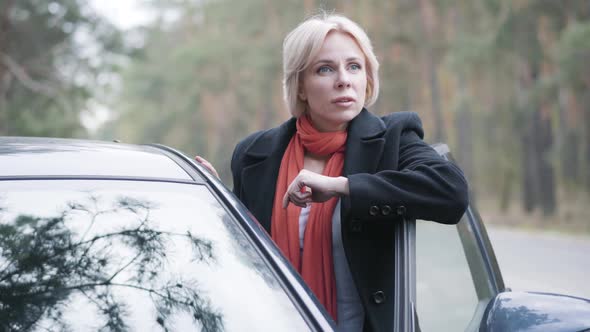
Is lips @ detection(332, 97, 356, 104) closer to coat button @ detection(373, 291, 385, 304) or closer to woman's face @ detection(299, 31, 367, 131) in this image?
woman's face @ detection(299, 31, 367, 131)

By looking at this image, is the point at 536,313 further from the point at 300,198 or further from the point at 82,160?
the point at 82,160

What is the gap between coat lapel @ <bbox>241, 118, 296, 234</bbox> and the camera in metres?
2.75

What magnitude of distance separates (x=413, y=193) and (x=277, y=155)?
2.10ft

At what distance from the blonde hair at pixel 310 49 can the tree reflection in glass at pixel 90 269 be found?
2.85ft

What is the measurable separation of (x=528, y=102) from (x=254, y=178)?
21.6 meters

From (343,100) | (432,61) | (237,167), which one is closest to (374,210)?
(343,100)

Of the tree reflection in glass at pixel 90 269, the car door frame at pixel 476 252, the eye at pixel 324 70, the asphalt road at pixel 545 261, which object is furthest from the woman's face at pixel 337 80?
the asphalt road at pixel 545 261

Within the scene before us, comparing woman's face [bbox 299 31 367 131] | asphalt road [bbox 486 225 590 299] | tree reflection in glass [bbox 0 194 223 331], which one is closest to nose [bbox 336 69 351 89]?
woman's face [bbox 299 31 367 131]

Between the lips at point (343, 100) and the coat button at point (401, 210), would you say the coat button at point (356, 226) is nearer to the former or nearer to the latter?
the coat button at point (401, 210)

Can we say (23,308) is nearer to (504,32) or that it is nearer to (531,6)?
(531,6)

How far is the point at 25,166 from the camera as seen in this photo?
86.8 inches

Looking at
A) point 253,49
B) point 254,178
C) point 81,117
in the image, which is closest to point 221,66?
point 253,49

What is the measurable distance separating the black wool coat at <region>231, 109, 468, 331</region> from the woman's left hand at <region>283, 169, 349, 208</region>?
4cm

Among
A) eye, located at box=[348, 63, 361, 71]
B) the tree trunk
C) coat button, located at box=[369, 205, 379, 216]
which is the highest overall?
the tree trunk
